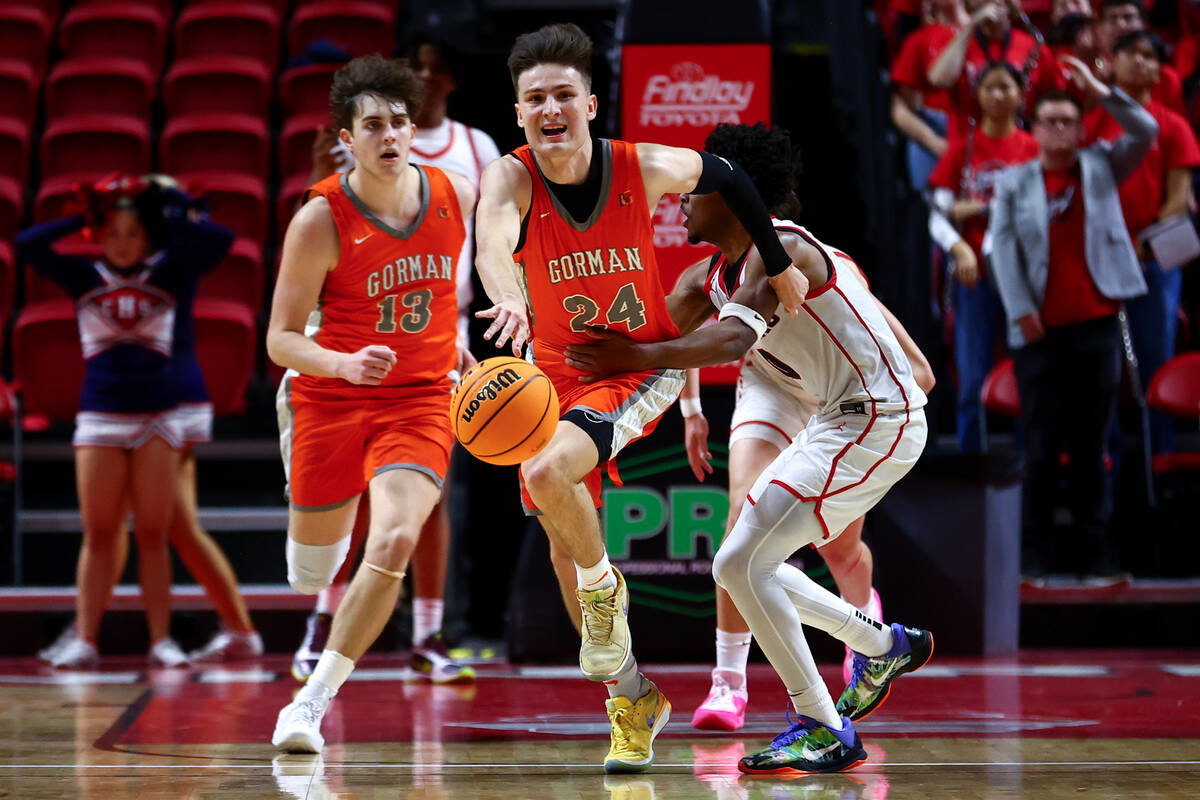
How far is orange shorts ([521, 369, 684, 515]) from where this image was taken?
382 centimetres

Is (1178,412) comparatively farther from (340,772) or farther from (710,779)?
(340,772)

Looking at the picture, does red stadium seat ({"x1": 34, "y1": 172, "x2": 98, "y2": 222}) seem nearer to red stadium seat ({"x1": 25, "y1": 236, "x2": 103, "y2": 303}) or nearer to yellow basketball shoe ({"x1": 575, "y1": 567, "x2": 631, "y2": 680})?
red stadium seat ({"x1": 25, "y1": 236, "x2": 103, "y2": 303})

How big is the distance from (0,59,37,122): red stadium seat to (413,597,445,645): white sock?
4.99 meters

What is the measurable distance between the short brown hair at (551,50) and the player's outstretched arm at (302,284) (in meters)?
0.89

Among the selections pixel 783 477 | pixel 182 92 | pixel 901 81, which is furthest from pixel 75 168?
pixel 783 477

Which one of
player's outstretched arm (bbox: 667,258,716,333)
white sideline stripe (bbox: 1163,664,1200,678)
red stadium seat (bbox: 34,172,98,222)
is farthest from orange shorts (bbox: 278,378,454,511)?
red stadium seat (bbox: 34,172,98,222)

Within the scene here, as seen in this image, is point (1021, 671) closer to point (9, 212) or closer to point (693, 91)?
point (693, 91)

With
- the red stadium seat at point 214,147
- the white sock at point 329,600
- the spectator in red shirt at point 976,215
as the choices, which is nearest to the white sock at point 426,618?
the white sock at point 329,600

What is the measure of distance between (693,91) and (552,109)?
2258 millimetres

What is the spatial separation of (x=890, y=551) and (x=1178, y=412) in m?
1.47

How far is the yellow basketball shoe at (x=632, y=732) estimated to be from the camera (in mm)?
3818

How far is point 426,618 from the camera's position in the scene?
5695 mm

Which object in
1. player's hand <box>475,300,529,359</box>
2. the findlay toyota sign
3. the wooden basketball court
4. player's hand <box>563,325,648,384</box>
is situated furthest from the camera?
the findlay toyota sign

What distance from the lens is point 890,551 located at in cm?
611
